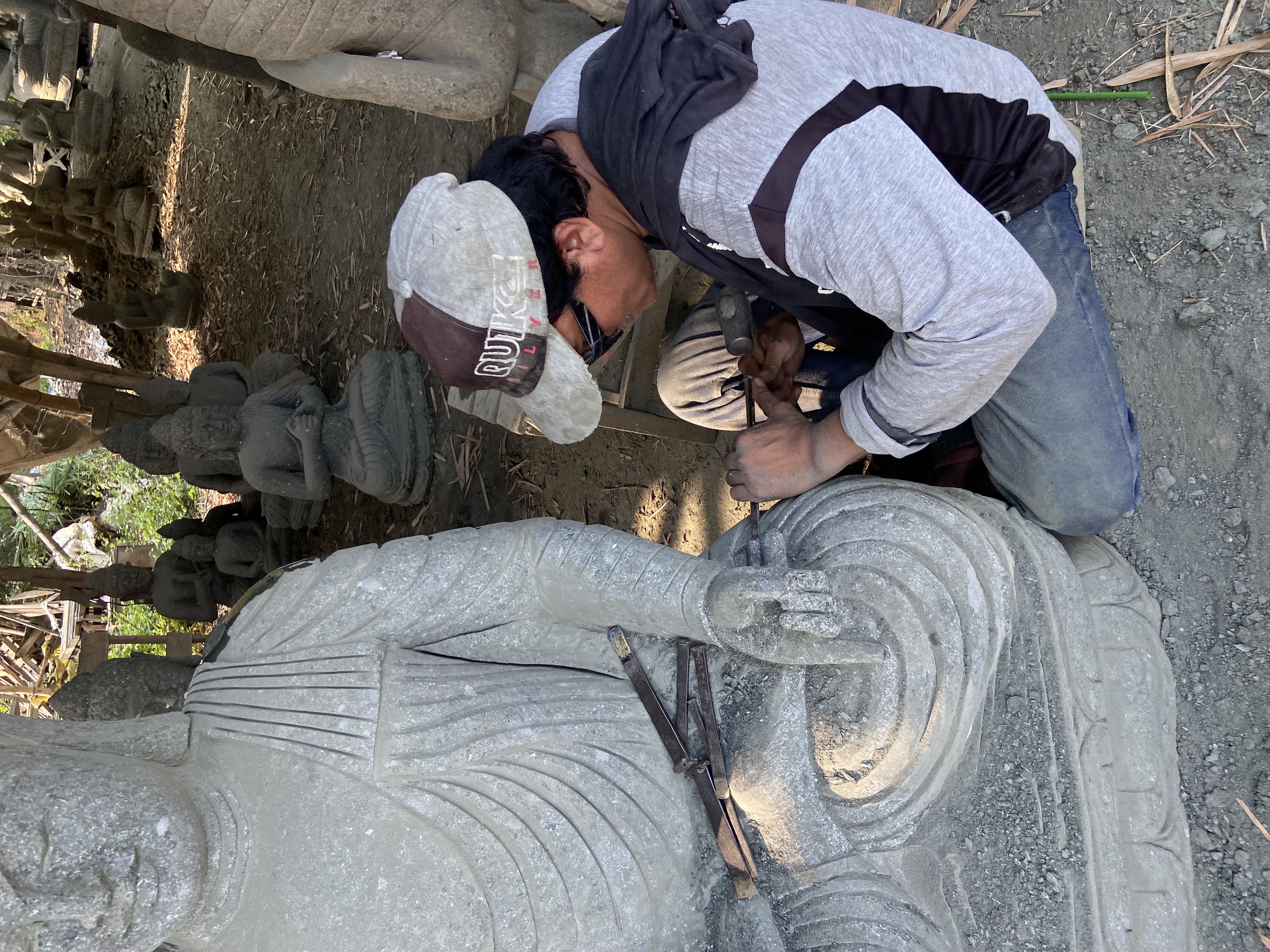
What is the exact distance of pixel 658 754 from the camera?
1610 mm

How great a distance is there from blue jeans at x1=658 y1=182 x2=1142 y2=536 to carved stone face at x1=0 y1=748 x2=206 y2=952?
161cm

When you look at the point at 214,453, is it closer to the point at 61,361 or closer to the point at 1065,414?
the point at 61,361

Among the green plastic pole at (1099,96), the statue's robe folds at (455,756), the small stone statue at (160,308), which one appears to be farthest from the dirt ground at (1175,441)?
the small stone statue at (160,308)

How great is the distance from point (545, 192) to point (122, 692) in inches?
79.2

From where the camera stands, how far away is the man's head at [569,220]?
4.42 ft

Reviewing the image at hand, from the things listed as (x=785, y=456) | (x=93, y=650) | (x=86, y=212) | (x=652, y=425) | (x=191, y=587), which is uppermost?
(x=785, y=456)

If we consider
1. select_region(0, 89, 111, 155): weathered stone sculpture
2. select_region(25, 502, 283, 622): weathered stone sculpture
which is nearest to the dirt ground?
select_region(25, 502, 283, 622): weathered stone sculpture

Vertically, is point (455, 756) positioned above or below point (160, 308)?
above

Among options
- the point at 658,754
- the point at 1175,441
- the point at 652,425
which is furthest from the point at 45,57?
the point at 1175,441

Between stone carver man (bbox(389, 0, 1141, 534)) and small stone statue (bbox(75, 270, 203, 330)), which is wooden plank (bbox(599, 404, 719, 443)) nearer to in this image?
stone carver man (bbox(389, 0, 1141, 534))

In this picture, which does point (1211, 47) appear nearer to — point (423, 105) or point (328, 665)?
point (423, 105)

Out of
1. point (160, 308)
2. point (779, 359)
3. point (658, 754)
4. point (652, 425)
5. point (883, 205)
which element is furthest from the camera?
point (160, 308)

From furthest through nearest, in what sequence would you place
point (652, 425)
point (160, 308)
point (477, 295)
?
point (160, 308)
point (652, 425)
point (477, 295)

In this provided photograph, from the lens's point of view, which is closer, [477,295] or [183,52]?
[477,295]
